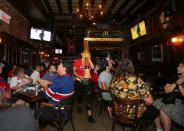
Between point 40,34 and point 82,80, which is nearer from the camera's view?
point 82,80

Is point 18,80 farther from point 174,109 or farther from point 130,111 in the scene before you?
point 174,109

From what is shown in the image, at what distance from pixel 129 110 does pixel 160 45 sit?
6014 mm

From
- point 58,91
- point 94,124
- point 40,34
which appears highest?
point 40,34

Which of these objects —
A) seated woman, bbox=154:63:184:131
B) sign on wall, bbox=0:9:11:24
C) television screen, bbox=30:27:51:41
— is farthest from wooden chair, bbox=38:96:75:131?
television screen, bbox=30:27:51:41

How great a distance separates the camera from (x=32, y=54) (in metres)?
12.2

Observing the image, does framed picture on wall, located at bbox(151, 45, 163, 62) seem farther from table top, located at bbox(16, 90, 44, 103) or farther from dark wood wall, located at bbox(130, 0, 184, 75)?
table top, located at bbox(16, 90, 44, 103)

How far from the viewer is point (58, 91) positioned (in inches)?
151

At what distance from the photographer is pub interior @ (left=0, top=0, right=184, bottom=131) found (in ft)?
11.9

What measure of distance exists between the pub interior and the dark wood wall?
0.03 meters

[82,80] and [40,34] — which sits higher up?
[40,34]

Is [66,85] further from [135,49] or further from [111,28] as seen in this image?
[135,49]

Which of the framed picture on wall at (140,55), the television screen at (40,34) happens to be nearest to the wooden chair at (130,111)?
the framed picture on wall at (140,55)

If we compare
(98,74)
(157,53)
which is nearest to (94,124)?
(98,74)

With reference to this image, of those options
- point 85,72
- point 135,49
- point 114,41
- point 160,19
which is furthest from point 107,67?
point 135,49
